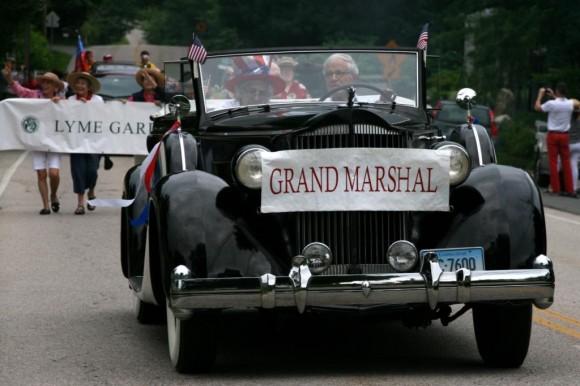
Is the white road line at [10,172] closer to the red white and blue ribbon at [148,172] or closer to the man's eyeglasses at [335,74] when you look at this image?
the red white and blue ribbon at [148,172]

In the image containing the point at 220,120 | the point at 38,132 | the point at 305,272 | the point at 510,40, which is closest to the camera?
the point at 305,272

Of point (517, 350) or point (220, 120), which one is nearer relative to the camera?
point (517, 350)

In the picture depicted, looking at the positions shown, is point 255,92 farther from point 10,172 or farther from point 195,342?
point 10,172

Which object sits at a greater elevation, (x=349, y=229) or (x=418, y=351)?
(x=349, y=229)

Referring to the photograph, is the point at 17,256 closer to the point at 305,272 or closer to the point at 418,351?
the point at 418,351

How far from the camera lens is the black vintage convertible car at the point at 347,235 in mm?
6617

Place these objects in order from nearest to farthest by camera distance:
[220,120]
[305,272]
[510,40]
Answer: [305,272]
[220,120]
[510,40]

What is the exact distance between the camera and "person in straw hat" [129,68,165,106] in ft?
58.4

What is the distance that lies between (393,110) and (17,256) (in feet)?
18.6

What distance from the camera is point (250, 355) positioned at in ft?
25.4

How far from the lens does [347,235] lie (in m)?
7.08

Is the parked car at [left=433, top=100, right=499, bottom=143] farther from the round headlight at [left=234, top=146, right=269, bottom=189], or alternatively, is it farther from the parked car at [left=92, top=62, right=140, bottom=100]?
the round headlight at [left=234, top=146, right=269, bottom=189]

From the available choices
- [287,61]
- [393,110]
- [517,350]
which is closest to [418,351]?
[517,350]

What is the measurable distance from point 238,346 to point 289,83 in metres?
1.77
